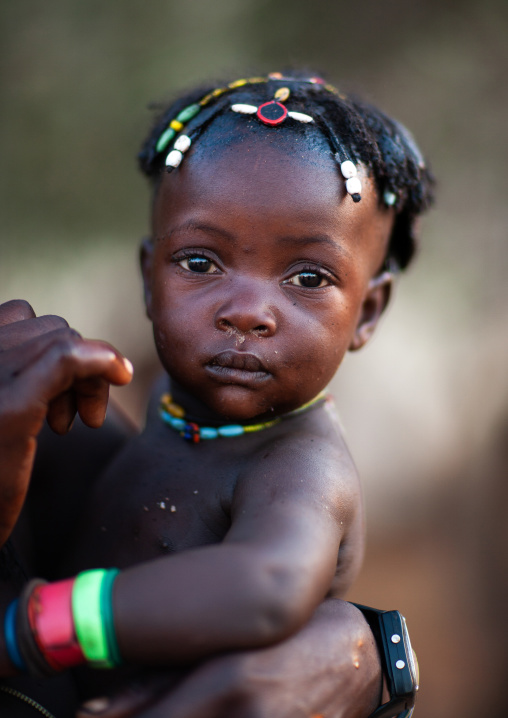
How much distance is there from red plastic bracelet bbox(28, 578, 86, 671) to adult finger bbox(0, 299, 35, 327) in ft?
1.90

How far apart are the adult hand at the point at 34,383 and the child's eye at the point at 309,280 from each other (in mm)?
576

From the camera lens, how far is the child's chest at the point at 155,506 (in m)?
1.64

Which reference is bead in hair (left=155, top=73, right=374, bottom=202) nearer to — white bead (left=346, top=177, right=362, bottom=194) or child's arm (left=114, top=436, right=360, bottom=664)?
white bead (left=346, top=177, right=362, bottom=194)

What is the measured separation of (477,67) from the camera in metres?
5.05

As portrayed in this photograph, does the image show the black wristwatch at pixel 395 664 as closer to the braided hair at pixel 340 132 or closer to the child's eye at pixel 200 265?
the child's eye at pixel 200 265

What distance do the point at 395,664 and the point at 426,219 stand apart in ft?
14.0

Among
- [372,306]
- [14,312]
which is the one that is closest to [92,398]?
[14,312]

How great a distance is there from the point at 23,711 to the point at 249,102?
1571 millimetres

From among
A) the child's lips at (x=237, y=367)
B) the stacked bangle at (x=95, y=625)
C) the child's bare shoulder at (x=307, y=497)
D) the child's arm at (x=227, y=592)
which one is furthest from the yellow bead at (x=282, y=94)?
the stacked bangle at (x=95, y=625)

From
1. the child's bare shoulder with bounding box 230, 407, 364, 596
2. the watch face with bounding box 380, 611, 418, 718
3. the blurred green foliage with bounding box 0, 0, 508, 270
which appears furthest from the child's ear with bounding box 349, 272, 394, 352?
the blurred green foliage with bounding box 0, 0, 508, 270

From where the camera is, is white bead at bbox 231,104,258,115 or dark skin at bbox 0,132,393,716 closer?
dark skin at bbox 0,132,393,716

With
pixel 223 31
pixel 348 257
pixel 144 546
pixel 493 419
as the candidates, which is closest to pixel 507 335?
pixel 493 419

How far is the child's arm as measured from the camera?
45.9 inches

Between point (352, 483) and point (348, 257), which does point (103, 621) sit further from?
point (348, 257)
